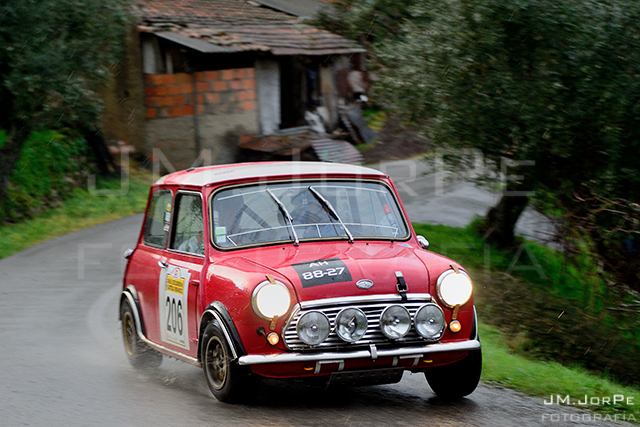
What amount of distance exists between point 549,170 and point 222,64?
1480 centimetres

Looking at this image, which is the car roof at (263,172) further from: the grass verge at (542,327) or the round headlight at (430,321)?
the grass verge at (542,327)

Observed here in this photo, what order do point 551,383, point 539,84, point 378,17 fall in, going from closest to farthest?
point 551,383 → point 539,84 → point 378,17

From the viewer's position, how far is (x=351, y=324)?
5.33 meters

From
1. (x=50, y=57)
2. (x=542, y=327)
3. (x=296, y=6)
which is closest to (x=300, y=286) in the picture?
(x=542, y=327)

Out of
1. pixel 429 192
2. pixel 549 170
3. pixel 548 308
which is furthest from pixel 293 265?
pixel 429 192

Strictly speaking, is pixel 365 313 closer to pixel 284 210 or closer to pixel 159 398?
pixel 284 210

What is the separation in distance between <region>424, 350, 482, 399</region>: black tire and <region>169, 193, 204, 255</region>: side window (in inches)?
79.2

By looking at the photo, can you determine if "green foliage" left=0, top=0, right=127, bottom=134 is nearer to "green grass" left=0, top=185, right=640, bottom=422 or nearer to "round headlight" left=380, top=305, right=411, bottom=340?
"green grass" left=0, top=185, right=640, bottom=422

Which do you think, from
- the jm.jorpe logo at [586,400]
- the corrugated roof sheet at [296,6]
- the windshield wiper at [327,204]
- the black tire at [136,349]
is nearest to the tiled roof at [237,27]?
the corrugated roof sheet at [296,6]

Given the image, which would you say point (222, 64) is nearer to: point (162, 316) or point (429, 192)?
point (429, 192)

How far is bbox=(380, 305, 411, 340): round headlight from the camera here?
5.39m

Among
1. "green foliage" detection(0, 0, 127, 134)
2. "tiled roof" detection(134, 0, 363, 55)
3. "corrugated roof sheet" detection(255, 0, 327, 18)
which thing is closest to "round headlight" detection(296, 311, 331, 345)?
"green foliage" detection(0, 0, 127, 134)

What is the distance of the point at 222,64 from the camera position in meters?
25.8

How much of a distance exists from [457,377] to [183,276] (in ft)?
7.30
